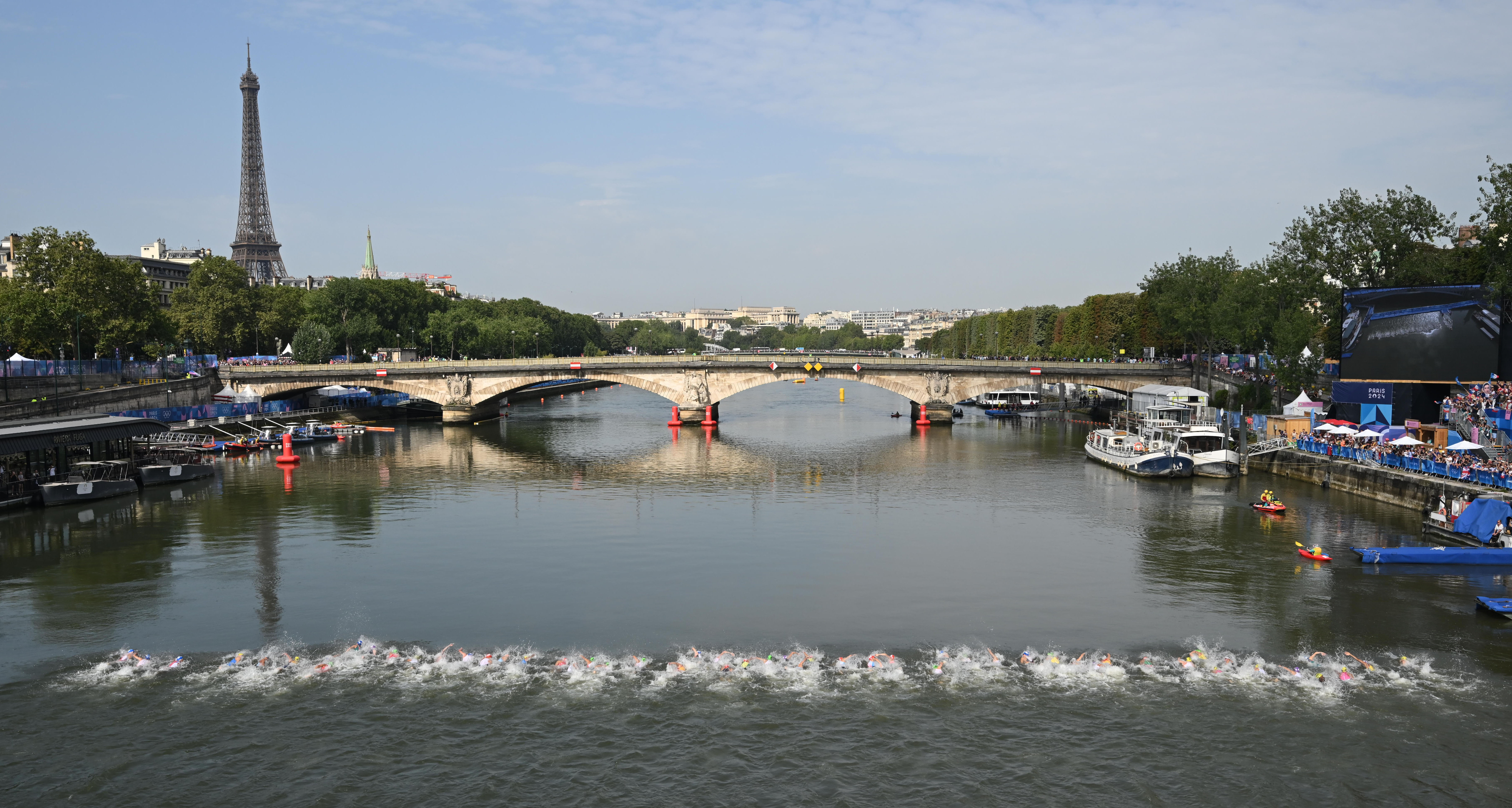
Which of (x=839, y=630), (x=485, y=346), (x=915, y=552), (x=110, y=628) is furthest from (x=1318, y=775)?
(x=485, y=346)

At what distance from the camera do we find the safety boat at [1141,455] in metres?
54.4

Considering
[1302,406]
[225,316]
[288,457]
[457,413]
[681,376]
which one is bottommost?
[288,457]

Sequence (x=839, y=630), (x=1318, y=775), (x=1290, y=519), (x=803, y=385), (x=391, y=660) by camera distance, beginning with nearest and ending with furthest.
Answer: (x=1318, y=775) < (x=391, y=660) < (x=839, y=630) < (x=1290, y=519) < (x=803, y=385)

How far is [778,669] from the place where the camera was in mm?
23750

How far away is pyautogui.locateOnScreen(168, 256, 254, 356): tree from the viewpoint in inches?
3839

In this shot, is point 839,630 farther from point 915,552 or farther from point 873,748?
point 915,552

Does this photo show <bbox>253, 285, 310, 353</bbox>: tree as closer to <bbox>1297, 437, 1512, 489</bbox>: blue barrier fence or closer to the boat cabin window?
the boat cabin window

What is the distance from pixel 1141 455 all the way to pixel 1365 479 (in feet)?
36.7

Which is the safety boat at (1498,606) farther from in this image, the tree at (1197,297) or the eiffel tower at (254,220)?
the eiffel tower at (254,220)

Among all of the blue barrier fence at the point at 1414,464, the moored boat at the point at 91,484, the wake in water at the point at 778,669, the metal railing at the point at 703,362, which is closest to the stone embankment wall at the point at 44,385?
the moored boat at the point at 91,484

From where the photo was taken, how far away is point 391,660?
24.4 metres

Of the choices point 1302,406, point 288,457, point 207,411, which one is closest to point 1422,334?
point 1302,406

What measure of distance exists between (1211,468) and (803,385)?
5029 inches

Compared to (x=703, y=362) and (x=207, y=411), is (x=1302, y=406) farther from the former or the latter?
(x=207, y=411)
